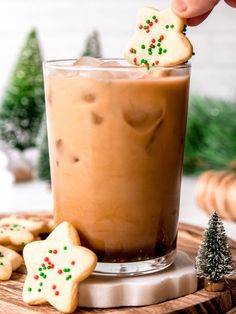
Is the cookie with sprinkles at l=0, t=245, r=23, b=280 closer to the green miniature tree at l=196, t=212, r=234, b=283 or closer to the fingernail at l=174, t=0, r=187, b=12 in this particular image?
the green miniature tree at l=196, t=212, r=234, b=283

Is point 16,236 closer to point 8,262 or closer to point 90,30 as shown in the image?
point 8,262

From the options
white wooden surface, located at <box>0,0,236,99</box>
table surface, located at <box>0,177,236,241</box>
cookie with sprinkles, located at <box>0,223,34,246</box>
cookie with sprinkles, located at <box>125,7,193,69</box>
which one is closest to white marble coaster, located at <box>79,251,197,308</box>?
cookie with sprinkles, located at <box>0,223,34,246</box>

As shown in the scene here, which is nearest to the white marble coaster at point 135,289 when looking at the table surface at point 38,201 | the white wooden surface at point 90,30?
the table surface at point 38,201

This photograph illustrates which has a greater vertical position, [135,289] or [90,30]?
[90,30]

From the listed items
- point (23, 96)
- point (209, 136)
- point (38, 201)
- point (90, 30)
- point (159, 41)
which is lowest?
point (38, 201)

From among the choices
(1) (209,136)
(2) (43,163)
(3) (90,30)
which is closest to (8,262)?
(2) (43,163)
